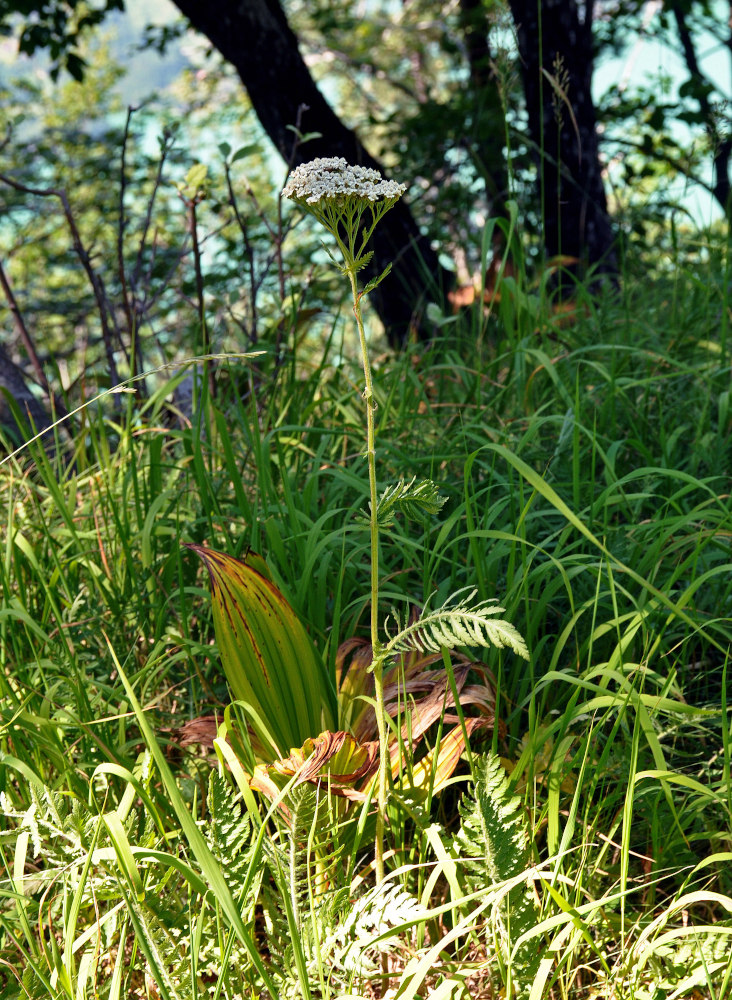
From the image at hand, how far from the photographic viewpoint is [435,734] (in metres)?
1.32

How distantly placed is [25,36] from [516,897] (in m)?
5.61

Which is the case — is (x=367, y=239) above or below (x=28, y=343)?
below

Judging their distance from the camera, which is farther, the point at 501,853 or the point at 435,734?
the point at 435,734

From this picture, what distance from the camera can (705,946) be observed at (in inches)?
40.1

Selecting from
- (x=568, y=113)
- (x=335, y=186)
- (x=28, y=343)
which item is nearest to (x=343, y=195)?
(x=335, y=186)

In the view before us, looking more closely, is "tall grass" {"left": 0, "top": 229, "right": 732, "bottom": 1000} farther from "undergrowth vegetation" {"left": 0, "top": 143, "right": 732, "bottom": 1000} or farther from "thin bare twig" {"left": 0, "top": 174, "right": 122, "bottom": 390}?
"thin bare twig" {"left": 0, "top": 174, "right": 122, "bottom": 390}

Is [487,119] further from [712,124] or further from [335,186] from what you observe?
[335,186]

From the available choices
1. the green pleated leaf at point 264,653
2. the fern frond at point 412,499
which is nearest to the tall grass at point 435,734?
the green pleated leaf at point 264,653

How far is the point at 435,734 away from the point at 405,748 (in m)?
0.14

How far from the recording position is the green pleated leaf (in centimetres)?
119

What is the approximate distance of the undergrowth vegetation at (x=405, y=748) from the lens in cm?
101

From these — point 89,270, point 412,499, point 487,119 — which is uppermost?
point 487,119

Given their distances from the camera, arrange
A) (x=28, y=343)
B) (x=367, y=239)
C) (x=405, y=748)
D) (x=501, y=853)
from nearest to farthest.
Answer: (x=367, y=239) < (x=501, y=853) < (x=405, y=748) < (x=28, y=343)

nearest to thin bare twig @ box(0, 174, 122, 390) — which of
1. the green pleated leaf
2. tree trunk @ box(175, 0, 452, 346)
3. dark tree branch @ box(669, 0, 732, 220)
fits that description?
the green pleated leaf
